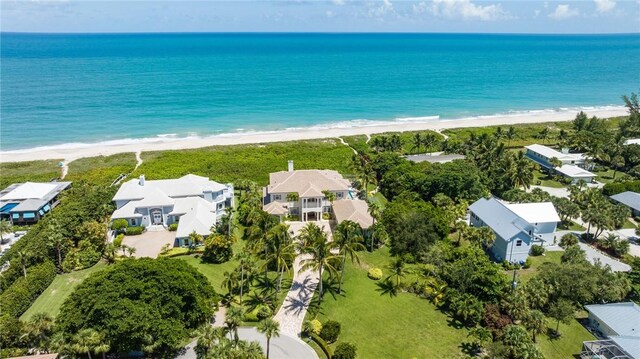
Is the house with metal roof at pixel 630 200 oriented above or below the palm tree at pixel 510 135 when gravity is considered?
below

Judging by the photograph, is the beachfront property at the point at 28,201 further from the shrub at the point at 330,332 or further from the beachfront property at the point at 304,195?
the shrub at the point at 330,332

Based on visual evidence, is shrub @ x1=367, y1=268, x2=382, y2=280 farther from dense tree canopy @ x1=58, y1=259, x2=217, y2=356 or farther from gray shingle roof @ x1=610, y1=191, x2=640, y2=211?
gray shingle roof @ x1=610, y1=191, x2=640, y2=211

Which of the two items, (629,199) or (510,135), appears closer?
(629,199)

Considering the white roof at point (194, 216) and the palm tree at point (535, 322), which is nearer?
the palm tree at point (535, 322)

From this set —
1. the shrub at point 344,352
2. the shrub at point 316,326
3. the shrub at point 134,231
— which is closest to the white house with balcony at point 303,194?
the shrub at point 134,231

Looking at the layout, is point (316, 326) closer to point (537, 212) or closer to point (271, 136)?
point (537, 212)

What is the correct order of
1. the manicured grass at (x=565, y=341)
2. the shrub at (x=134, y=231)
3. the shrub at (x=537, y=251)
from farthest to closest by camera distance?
the shrub at (x=134, y=231), the shrub at (x=537, y=251), the manicured grass at (x=565, y=341)

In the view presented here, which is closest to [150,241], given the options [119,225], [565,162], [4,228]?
[119,225]

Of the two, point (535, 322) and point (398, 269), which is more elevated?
point (398, 269)

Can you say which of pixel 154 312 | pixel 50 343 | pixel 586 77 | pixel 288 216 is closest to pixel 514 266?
pixel 288 216
